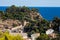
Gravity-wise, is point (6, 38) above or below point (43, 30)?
above

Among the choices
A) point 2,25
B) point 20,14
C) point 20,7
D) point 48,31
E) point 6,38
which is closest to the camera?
point 6,38

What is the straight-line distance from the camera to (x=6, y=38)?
33.6 ft

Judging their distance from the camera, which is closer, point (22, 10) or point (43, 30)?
point (43, 30)

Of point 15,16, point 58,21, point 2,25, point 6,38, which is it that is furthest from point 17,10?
point 6,38

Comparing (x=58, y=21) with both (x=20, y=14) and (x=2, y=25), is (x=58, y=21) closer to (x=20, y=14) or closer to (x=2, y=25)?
(x=2, y=25)

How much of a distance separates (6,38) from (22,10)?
61.6ft

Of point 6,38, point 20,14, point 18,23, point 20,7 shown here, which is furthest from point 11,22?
point 6,38

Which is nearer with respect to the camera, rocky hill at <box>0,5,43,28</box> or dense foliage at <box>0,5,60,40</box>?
dense foliage at <box>0,5,60,40</box>

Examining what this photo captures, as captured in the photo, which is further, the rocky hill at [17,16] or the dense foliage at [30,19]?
the rocky hill at [17,16]

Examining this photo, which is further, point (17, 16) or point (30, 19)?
point (17, 16)

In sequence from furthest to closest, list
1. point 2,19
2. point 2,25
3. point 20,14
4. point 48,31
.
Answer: point 20,14 < point 2,19 < point 2,25 < point 48,31

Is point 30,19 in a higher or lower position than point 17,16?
lower

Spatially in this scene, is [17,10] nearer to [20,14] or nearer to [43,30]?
[20,14]

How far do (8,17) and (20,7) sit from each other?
4854 mm
